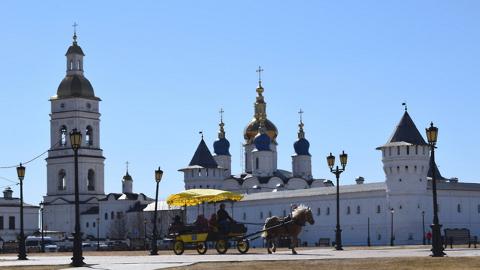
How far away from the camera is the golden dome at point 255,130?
13425 cm

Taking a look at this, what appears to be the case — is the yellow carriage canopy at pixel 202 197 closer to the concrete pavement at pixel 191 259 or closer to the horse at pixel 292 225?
the horse at pixel 292 225

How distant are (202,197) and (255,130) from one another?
88626 mm

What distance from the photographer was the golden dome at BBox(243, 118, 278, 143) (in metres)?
134

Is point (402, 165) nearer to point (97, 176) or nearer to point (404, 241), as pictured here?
point (404, 241)

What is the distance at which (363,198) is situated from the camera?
3752 inches

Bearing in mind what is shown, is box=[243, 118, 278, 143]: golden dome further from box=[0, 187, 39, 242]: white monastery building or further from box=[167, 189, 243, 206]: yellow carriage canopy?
box=[167, 189, 243, 206]: yellow carriage canopy

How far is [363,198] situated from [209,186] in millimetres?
28758

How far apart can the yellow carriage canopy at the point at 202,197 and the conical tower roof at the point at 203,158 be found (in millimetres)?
72836

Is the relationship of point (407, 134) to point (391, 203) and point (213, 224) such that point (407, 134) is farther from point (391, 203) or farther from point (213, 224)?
point (213, 224)

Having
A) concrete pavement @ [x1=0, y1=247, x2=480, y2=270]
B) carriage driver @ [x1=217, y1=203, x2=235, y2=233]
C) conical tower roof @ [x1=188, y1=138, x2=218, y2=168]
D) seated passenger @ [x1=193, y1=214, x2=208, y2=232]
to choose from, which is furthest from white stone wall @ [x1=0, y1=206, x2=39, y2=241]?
concrete pavement @ [x1=0, y1=247, x2=480, y2=270]

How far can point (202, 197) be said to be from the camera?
45.8m

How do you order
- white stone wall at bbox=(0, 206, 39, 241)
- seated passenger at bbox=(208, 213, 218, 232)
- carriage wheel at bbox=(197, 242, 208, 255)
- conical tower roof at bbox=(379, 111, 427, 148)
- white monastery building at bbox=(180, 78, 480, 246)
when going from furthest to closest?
white stone wall at bbox=(0, 206, 39, 241) < white monastery building at bbox=(180, 78, 480, 246) < conical tower roof at bbox=(379, 111, 427, 148) < carriage wheel at bbox=(197, 242, 208, 255) < seated passenger at bbox=(208, 213, 218, 232)

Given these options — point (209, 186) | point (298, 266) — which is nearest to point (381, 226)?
point (209, 186)

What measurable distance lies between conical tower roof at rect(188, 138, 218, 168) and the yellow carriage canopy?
72836mm
